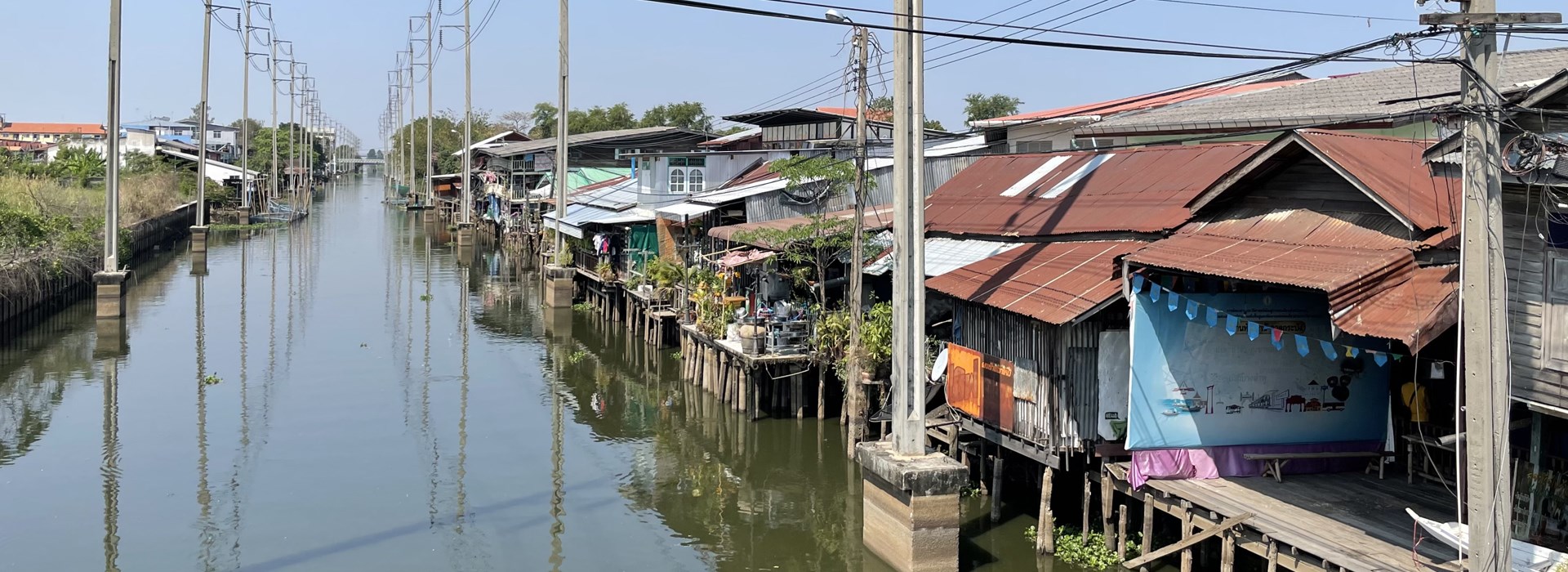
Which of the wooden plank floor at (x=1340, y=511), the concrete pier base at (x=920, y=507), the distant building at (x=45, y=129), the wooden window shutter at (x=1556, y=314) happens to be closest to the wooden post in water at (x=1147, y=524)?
the wooden plank floor at (x=1340, y=511)

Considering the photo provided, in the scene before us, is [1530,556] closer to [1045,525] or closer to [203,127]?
[1045,525]

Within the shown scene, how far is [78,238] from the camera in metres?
34.2

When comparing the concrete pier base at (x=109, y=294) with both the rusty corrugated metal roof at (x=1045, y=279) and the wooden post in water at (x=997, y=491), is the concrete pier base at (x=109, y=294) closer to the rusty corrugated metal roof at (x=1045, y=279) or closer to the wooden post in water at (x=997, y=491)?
the rusty corrugated metal roof at (x=1045, y=279)

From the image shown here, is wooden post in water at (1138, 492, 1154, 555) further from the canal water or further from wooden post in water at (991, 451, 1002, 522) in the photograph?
wooden post in water at (991, 451, 1002, 522)

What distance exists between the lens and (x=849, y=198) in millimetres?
27188

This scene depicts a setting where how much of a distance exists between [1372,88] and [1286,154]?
924cm

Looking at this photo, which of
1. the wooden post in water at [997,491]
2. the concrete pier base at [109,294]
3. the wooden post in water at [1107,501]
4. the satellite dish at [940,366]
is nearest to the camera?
the wooden post in water at [1107,501]

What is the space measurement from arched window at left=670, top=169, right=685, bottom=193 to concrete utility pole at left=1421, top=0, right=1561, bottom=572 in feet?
91.7

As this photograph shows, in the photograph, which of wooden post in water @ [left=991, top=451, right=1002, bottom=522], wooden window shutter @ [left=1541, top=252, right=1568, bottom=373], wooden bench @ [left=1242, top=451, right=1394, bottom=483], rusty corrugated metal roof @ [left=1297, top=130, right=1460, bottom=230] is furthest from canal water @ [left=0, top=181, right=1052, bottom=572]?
wooden window shutter @ [left=1541, top=252, right=1568, bottom=373]

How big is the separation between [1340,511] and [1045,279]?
430 centimetres

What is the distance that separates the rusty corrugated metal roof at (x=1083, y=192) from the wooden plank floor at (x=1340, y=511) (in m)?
3.43

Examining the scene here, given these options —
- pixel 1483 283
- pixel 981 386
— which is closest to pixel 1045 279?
pixel 981 386

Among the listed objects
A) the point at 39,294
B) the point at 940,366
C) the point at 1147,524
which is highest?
the point at 39,294

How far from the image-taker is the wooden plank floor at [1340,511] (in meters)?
10.8
